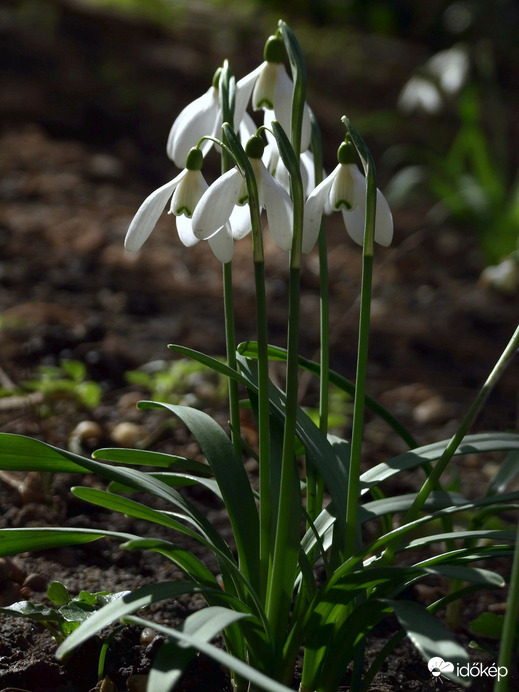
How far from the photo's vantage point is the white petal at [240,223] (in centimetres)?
109

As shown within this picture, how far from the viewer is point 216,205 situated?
96 centimetres

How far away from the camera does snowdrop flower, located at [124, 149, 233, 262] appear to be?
40.5 inches

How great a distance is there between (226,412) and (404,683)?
106 centimetres

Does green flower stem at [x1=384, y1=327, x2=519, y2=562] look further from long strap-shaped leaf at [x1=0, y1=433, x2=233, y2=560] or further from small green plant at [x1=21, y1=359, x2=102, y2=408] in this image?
small green plant at [x1=21, y1=359, x2=102, y2=408]

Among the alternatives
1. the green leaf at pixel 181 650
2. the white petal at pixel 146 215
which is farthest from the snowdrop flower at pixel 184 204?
the green leaf at pixel 181 650

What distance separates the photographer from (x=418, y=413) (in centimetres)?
246

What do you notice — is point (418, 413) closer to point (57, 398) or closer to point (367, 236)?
point (57, 398)

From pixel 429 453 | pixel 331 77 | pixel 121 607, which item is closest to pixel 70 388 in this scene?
pixel 429 453

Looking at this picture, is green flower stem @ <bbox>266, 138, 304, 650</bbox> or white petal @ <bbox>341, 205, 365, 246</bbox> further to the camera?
white petal @ <bbox>341, 205, 365, 246</bbox>

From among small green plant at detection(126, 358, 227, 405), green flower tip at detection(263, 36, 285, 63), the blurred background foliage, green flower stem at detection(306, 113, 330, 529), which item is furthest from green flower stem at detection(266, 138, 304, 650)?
the blurred background foliage

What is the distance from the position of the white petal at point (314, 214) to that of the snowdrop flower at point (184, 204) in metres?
0.11

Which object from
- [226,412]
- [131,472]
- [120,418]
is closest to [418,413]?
[226,412]

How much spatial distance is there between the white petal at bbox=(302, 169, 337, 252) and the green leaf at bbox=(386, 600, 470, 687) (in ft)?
1.48

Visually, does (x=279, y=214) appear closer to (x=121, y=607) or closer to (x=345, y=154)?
(x=345, y=154)
